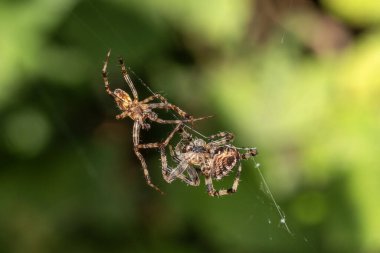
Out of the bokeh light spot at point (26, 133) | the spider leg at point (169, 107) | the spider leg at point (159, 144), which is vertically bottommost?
the bokeh light spot at point (26, 133)

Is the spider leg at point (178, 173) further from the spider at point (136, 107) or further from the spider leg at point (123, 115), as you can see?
the spider leg at point (123, 115)

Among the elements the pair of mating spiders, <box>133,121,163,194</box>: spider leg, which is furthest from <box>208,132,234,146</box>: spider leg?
<box>133,121,163,194</box>: spider leg

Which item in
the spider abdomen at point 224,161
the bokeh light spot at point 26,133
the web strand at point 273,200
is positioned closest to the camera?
the spider abdomen at point 224,161

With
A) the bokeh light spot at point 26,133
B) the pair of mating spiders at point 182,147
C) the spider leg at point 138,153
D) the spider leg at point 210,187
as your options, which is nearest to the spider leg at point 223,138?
the pair of mating spiders at point 182,147

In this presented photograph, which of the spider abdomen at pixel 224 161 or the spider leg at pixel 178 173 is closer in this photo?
the spider abdomen at pixel 224 161

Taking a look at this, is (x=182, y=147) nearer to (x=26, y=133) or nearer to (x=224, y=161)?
(x=224, y=161)

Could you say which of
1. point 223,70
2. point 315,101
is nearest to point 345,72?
point 315,101
